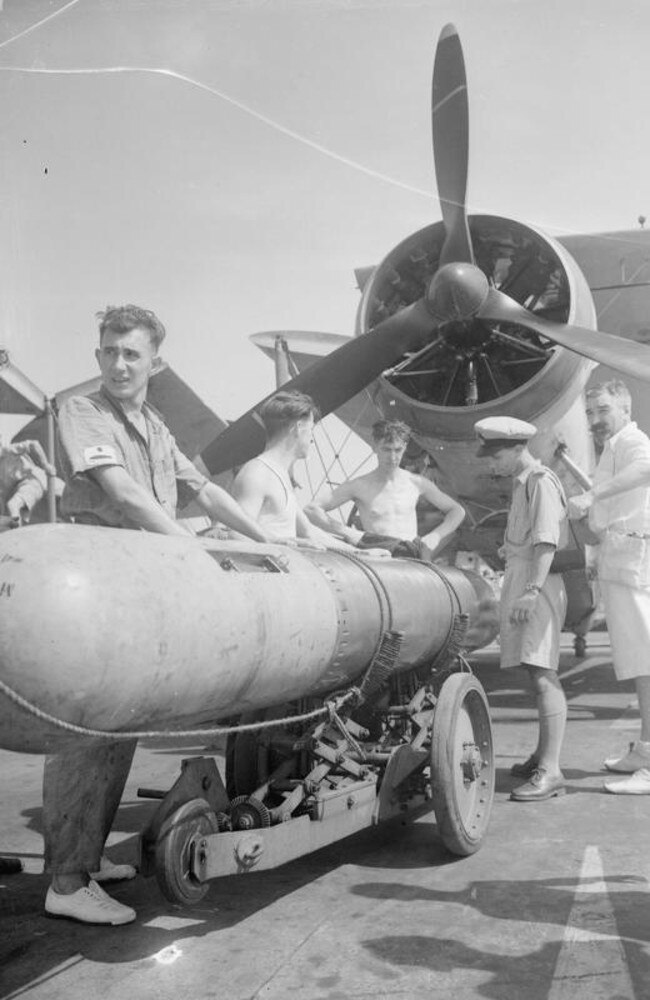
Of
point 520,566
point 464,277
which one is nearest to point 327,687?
point 520,566

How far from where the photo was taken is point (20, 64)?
3.85 metres

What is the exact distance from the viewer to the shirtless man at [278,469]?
12.7 feet

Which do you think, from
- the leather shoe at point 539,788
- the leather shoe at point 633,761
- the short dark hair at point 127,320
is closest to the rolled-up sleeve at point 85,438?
the short dark hair at point 127,320

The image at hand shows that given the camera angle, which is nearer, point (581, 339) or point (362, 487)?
point (362, 487)

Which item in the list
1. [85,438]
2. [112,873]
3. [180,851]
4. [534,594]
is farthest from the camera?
[534,594]

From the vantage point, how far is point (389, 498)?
18.9ft

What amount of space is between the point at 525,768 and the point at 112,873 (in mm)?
2456

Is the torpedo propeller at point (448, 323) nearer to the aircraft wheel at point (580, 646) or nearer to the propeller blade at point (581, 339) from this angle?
the propeller blade at point (581, 339)

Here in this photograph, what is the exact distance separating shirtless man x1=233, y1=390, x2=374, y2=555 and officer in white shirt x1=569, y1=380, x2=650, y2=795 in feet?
6.08

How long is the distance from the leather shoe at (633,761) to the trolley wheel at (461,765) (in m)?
1.14

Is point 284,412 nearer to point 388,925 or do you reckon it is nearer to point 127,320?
point 127,320

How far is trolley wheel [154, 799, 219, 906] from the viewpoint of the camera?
2.54 meters

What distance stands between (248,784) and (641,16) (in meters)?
4.01

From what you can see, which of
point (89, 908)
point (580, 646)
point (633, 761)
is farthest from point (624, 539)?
point (580, 646)
